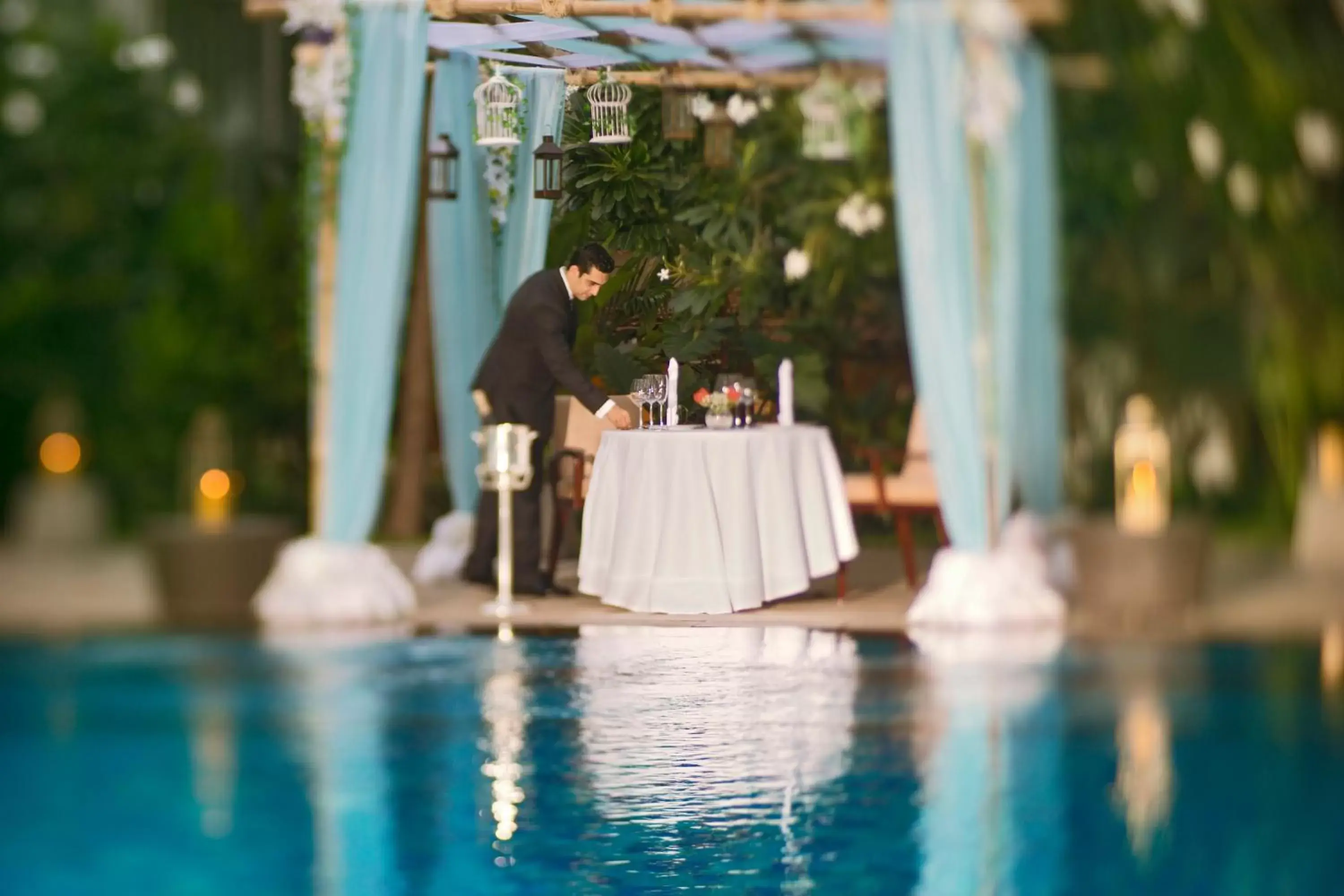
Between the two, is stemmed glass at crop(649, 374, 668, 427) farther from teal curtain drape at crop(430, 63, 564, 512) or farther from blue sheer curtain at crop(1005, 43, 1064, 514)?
blue sheer curtain at crop(1005, 43, 1064, 514)

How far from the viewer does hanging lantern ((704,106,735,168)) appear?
1.60m

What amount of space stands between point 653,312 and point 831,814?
2.67 feet

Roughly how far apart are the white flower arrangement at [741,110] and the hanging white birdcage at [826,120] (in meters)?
0.27

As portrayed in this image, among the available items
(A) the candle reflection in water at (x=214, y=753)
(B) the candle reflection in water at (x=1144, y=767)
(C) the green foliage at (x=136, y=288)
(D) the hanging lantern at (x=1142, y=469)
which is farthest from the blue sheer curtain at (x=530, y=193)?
(C) the green foliage at (x=136, y=288)

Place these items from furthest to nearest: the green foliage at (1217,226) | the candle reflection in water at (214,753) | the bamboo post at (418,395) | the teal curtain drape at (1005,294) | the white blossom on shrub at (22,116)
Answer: the white blossom on shrub at (22,116) → the green foliage at (1217,226) → the candle reflection in water at (214,753) → the teal curtain drape at (1005,294) → the bamboo post at (418,395)

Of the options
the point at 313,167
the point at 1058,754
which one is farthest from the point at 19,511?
the point at 313,167

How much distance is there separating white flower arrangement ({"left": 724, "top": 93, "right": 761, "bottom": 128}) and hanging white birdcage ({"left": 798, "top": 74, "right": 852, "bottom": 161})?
10.7 inches

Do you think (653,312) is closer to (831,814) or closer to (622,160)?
(622,160)

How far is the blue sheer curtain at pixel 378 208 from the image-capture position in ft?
5.99

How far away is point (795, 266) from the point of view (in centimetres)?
163

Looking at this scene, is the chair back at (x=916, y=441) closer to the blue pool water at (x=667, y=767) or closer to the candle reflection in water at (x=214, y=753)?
the blue pool water at (x=667, y=767)

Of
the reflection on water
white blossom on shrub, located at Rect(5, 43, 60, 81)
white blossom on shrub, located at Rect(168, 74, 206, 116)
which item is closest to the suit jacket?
the reflection on water

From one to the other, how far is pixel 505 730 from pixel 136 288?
11.5m

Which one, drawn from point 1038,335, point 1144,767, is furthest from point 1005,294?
point 1038,335
